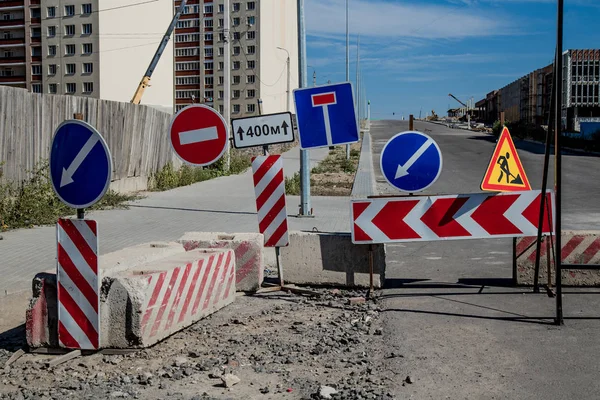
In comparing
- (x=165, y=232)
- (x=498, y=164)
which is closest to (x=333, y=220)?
(x=165, y=232)

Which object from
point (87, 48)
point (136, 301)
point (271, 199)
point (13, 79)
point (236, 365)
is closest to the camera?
point (236, 365)

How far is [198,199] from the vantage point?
18.9 metres

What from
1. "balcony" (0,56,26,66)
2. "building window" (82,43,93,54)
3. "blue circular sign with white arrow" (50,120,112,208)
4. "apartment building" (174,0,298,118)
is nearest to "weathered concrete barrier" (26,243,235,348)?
"blue circular sign with white arrow" (50,120,112,208)

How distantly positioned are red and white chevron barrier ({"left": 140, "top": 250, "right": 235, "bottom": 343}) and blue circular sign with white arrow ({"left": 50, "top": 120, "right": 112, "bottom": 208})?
0.87 meters

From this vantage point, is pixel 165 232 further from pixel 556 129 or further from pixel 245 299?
pixel 556 129

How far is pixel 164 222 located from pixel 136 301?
27.3ft

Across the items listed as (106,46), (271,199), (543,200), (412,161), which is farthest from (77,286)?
(106,46)

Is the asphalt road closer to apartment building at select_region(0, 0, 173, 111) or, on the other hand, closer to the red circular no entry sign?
the red circular no entry sign

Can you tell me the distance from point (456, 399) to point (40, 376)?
294cm

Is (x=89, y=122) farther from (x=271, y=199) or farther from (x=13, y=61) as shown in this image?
(x=13, y=61)

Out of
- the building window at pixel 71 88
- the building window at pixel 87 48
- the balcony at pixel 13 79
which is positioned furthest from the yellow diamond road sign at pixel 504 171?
the balcony at pixel 13 79

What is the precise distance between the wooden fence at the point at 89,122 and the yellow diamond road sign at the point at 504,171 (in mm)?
7856

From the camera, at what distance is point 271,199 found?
8711 millimetres

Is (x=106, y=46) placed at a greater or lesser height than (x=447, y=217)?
greater
